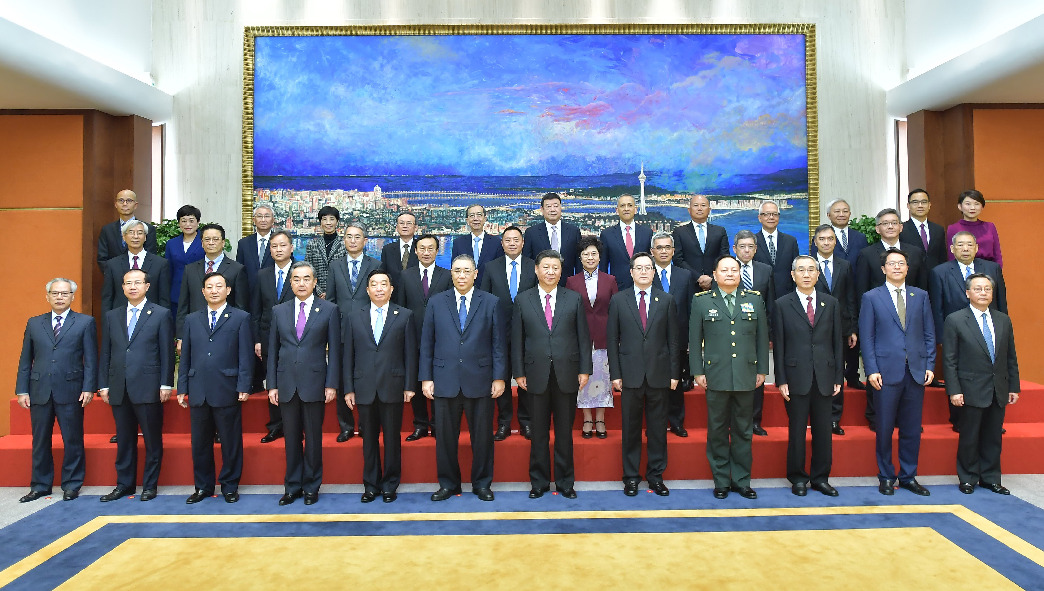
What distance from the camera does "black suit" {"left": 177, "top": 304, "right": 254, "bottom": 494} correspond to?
4297 millimetres

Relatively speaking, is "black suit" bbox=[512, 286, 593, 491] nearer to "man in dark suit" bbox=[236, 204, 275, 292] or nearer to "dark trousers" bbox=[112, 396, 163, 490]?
"man in dark suit" bbox=[236, 204, 275, 292]

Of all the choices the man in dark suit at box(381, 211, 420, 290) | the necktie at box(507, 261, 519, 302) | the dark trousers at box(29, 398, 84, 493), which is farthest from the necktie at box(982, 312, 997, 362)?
the dark trousers at box(29, 398, 84, 493)

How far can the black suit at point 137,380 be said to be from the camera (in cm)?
439

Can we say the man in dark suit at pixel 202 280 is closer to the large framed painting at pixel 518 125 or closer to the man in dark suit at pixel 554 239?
the large framed painting at pixel 518 125

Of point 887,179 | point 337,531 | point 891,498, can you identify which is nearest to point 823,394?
point 891,498

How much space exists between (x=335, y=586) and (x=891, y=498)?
358 centimetres

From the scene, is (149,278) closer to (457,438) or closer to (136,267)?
(136,267)

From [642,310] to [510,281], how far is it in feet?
3.68

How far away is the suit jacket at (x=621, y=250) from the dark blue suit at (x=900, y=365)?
1720mm

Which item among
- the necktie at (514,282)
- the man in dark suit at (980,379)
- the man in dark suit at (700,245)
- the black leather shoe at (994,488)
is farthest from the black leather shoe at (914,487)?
the necktie at (514,282)

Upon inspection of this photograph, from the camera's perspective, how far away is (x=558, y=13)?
7.38m

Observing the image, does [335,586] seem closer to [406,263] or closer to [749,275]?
[406,263]

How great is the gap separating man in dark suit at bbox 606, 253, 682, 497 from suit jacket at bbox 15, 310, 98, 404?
381 cm

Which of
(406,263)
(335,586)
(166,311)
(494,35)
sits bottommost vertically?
(335,586)
